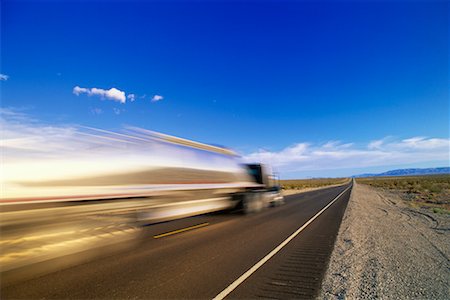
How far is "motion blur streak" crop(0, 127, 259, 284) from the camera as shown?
189 inches

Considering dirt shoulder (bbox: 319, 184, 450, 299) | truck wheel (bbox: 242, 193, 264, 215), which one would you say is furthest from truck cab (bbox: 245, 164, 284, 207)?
dirt shoulder (bbox: 319, 184, 450, 299)

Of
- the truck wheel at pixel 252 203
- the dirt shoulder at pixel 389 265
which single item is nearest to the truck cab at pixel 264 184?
the truck wheel at pixel 252 203

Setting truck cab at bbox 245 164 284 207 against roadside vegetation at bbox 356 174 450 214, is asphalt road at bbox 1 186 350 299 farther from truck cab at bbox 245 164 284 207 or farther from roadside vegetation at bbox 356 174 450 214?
roadside vegetation at bbox 356 174 450 214

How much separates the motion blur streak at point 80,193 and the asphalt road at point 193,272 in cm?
54

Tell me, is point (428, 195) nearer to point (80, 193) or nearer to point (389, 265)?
point (389, 265)

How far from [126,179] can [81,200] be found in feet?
4.57

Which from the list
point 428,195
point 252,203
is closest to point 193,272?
point 252,203

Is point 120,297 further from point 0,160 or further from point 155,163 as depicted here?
point 155,163

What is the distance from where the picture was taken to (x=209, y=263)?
576 centimetres

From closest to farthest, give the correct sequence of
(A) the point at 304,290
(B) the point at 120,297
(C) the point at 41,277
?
(B) the point at 120,297
(A) the point at 304,290
(C) the point at 41,277

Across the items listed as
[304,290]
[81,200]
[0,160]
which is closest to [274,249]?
[304,290]

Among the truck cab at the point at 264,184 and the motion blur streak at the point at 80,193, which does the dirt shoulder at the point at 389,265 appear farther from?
the truck cab at the point at 264,184

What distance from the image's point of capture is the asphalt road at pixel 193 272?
4.29m

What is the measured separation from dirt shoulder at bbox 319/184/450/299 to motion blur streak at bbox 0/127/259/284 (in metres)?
4.77
